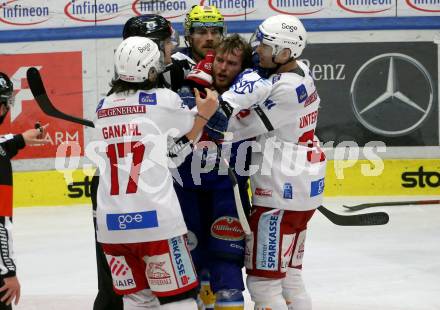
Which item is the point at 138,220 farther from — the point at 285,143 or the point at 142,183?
the point at 285,143

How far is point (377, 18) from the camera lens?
8.26 m

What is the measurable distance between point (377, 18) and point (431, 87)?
720 millimetres

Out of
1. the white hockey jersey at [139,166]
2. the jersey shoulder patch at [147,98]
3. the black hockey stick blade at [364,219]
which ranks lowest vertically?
the black hockey stick blade at [364,219]

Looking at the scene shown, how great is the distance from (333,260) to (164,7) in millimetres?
2849

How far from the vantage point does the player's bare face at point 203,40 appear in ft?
15.1

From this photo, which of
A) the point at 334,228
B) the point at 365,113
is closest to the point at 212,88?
the point at 334,228

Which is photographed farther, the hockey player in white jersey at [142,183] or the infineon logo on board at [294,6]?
the infineon logo on board at [294,6]

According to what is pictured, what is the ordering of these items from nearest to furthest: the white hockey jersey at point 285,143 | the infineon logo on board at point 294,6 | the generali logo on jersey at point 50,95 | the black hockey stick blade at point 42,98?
1. the white hockey jersey at point 285,143
2. the black hockey stick blade at point 42,98
3. the generali logo on jersey at point 50,95
4. the infineon logo on board at point 294,6

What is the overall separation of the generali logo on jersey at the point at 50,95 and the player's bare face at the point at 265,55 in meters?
4.09

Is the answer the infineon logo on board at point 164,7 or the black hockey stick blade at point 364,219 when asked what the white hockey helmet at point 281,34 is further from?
the infineon logo on board at point 164,7

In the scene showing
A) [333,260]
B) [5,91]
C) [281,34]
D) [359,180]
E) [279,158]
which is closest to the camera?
[5,91]

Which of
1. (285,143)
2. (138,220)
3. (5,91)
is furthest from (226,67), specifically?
(5,91)

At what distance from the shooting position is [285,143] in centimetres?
427

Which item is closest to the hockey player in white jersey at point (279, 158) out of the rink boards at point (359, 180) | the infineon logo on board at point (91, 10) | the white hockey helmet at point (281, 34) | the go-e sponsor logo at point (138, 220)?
the white hockey helmet at point (281, 34)
